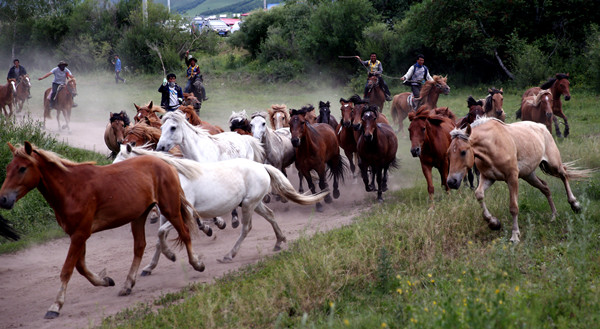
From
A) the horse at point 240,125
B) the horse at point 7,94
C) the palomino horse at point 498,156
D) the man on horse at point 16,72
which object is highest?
the palomino horse at point 498,156

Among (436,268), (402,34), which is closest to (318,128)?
(436,268)

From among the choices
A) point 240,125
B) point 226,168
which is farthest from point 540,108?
point 226,168

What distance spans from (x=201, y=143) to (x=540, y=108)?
9.99 metres

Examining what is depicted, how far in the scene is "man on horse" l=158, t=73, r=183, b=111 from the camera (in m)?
14.8

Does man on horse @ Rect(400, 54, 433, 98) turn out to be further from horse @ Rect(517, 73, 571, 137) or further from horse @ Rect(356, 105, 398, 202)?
horse @ Rect(356, 105, 398, 202)

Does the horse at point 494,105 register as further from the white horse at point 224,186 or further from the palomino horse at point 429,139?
the white horse at point 224,186

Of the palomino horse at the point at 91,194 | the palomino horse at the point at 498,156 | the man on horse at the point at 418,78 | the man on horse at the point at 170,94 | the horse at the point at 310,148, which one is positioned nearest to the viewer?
the palomino horse at the point at 91,194

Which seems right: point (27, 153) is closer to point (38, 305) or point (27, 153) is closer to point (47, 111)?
point (38, 305)

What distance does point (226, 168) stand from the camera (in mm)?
8375

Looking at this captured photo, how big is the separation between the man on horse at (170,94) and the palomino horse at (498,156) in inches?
338

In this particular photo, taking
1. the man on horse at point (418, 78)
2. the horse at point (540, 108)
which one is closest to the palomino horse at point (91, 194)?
the horse at point (540, 108)

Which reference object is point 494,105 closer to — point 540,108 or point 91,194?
point 540,108

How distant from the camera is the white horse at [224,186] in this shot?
7.91m

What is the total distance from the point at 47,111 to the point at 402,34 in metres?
17.3
